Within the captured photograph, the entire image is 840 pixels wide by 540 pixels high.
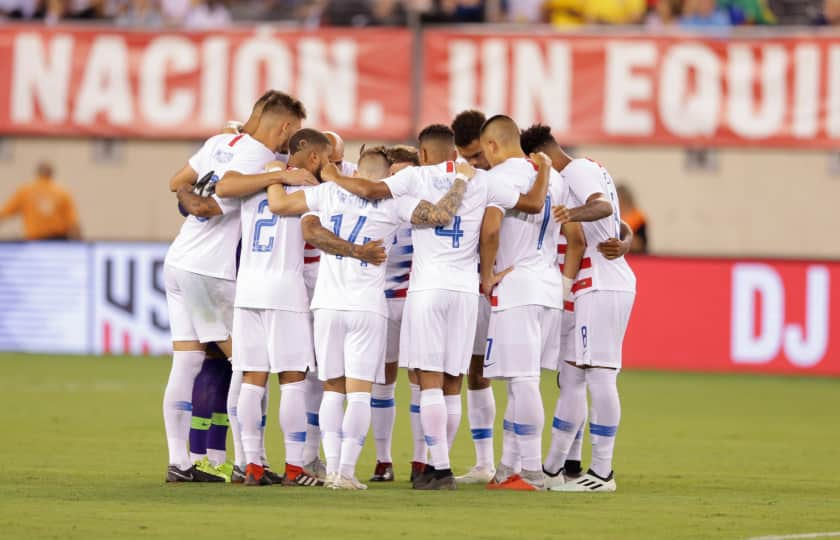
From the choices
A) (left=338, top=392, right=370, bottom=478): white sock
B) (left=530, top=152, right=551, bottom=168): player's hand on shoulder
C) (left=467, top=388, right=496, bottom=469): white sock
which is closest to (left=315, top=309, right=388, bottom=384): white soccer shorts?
(left=338, top=392, right=370, bottom=478): white sock

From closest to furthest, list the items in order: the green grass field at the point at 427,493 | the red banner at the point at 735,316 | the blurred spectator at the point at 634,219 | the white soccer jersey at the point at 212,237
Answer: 1. the green grass field at the point at 427,493
2. the white soccer jersey at the point at 212,237
3. the red banner at the point at 735,316
4. the blurred spectator at the point at 634,219

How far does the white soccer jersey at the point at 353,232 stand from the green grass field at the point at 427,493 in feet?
3.83

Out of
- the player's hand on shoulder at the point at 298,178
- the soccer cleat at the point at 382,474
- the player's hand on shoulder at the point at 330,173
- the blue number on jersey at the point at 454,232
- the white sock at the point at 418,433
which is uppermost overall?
the player's hand on shoulder at the point at 330,173

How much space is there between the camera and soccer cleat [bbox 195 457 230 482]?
1058cm

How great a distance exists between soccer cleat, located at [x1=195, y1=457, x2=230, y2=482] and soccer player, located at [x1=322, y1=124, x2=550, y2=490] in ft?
4.13

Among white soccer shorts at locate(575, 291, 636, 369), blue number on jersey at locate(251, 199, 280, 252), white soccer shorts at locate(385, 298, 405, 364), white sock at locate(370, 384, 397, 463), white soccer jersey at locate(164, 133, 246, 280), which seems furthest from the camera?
white sock at locate(370, 384, 397, 463)

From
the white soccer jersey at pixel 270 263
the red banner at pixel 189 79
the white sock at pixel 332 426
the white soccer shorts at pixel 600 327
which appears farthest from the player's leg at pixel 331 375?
the red banner at pixel 189 79

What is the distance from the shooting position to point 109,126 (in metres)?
22.8

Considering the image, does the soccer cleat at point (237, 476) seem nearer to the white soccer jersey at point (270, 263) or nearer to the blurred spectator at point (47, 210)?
the white soccer jersey at point (270, 263)

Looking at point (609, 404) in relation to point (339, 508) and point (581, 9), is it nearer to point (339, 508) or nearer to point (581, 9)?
point (339, 508)

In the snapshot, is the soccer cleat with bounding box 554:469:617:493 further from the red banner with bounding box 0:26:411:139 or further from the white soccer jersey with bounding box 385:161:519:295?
the red banner with bounding box 0:26:411:139

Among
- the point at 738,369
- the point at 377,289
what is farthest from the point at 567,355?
the point at 738,369

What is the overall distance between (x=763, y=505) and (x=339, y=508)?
8.32ft

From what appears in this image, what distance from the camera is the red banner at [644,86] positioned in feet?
71.2
